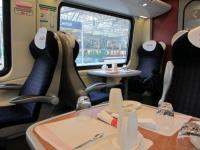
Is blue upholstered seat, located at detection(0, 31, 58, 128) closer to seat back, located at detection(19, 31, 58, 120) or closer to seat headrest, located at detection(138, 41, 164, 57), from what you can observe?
seat back, located at detection(19, 31, 58, 120)

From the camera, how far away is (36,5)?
8.13ft

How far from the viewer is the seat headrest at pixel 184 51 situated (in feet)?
5.02

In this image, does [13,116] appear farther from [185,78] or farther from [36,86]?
[185,78]

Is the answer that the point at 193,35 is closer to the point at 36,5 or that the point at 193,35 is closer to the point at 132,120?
the point at 132,120

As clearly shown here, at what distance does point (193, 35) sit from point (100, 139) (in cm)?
111

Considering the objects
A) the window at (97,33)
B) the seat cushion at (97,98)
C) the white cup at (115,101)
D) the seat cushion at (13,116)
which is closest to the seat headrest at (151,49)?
the window at (97,33)

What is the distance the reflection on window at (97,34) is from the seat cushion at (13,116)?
1461mm

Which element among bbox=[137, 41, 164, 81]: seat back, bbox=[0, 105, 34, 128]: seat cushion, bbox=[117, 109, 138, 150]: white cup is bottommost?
bbox=[0, 105, 34, 128]: seat cushion

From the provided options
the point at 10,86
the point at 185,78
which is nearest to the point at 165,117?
the point at 185,78

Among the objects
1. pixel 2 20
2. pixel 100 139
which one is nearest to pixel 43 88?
pixel 2 20

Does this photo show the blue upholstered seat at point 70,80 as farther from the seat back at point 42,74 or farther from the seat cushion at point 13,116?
the seat cushion at point 13,116

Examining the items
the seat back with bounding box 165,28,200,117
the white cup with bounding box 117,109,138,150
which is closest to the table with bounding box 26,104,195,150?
the white cup with bounding box 117,109,138,150

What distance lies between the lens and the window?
3.11m

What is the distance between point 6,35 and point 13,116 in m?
1.01
